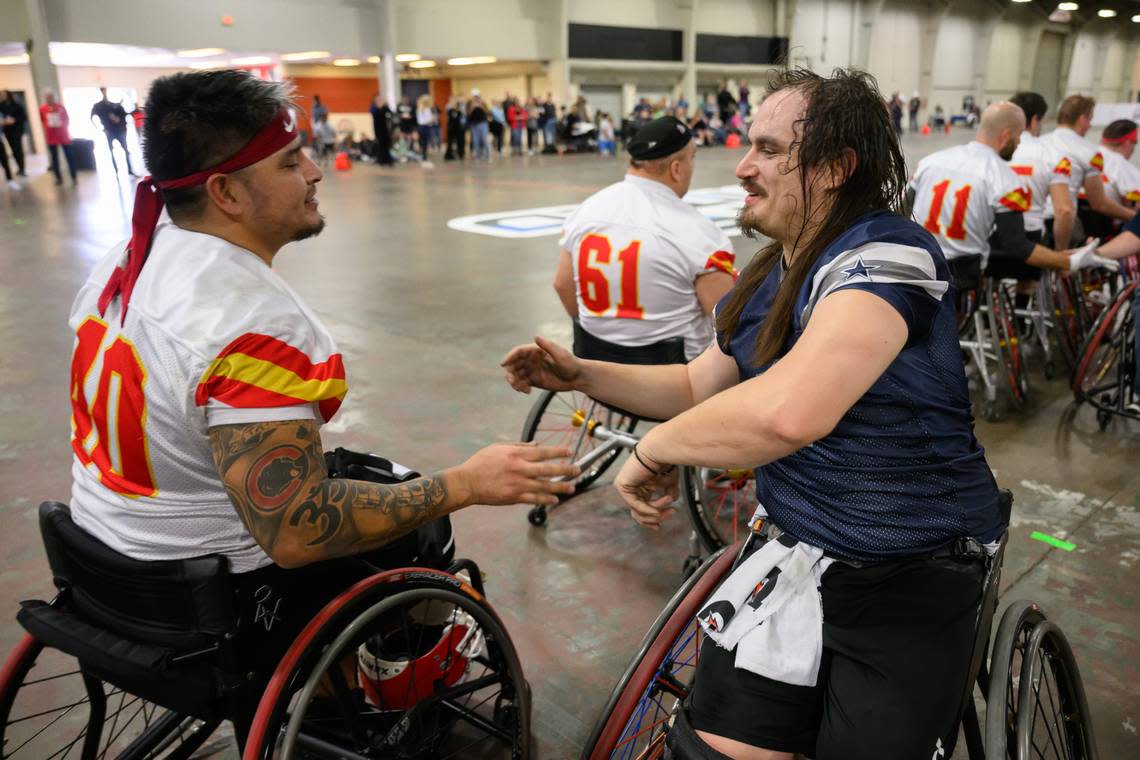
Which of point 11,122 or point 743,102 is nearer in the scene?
point 11,122

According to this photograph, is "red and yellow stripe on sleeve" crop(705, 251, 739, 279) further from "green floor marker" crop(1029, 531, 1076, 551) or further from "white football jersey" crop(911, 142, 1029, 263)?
"white football jersey" crop(911, 142, 1029, 263)

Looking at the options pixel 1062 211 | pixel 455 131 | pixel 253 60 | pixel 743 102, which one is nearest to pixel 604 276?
pixel 1062 211

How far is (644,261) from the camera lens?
9.31 feet

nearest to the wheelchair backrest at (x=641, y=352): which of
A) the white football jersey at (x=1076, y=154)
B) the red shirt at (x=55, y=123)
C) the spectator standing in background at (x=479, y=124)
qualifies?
the white football jersey at (x=1076, y=154)

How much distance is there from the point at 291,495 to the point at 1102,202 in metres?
5.66

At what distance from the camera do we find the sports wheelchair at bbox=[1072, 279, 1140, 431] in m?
3.68

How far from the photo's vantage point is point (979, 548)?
1.38 meters

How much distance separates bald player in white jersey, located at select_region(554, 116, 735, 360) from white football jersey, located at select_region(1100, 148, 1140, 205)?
12.5 ft

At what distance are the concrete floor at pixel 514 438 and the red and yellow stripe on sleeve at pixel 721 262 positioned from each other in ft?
3.36

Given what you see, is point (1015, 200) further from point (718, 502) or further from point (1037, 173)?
point (718, 502)

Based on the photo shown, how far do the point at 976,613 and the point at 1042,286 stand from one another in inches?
159

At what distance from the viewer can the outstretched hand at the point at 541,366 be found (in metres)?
1.79

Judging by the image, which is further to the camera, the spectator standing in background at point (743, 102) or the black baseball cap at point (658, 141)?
the spectator standing in background at point (743, 102)

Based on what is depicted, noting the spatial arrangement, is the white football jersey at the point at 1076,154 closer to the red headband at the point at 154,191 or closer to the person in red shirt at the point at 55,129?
the red headband at the point at 154,191
